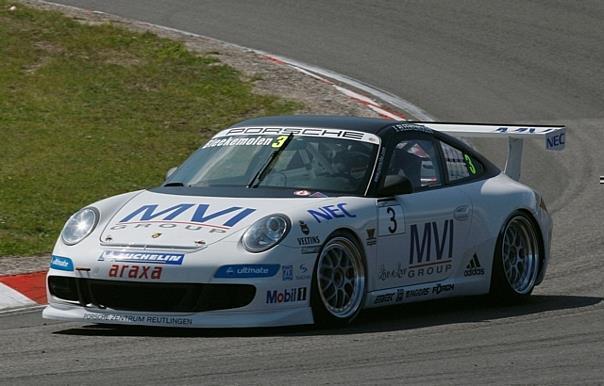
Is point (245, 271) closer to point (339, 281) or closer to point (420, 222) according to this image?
point (339, 281)

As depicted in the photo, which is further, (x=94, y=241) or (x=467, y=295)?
(x=467, y=295)

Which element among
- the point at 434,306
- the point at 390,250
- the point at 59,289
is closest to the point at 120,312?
the point at 59,289

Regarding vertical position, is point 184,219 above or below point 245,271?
above

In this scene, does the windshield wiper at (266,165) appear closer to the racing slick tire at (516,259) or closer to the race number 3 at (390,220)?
the race number 3 at (390,220)

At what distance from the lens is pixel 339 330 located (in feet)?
26.8

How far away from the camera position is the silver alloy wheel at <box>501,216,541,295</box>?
9664 millimetres

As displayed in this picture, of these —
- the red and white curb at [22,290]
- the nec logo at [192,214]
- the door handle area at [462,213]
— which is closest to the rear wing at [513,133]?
the door handle area at [462,213]

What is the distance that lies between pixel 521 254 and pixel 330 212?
201cm

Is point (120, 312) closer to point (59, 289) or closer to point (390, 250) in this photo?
point (59, 289)

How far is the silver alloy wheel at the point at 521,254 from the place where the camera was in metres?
9.66

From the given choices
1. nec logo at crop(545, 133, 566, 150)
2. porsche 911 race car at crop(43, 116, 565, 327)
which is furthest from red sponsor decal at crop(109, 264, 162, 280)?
nec logo at crop(545, 133, 566, 150)

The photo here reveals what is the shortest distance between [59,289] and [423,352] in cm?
221

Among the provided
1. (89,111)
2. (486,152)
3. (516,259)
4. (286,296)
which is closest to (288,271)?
(286,296)

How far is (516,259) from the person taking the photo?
384 inches
